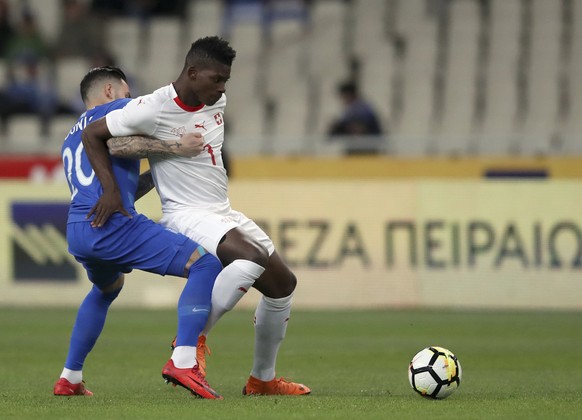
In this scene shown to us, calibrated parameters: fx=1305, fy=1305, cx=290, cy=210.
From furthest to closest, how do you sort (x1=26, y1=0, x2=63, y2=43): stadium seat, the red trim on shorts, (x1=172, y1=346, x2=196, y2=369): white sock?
(x1=26, y1=0, x2=63, y2=43): stadium seat, the red trim on shorts, (x1=172, y1=346, x2=196, y2=369): white sock

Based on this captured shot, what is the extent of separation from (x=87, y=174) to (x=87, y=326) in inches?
34.8

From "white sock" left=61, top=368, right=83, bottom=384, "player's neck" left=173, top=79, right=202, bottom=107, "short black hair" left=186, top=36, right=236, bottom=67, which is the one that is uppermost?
"short black hair" left=186, top=36, right=236, bottom=67

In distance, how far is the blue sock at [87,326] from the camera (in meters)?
7.41

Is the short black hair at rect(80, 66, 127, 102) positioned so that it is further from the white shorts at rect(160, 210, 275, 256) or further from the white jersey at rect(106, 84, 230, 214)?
the white shorts at rect(160, 210, 275, 256)

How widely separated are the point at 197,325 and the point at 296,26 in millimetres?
13476

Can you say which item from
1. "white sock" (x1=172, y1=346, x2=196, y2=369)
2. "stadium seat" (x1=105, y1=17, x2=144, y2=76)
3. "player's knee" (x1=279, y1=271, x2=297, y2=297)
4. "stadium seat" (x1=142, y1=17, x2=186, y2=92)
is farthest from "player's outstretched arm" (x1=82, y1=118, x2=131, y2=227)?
"stadium seat" (x1=105, y1=17, x2=144, y2=76)

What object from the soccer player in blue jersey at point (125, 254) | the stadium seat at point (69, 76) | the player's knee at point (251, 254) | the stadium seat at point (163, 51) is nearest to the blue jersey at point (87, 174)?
the soccer player in blue jersey at point (125, 254)

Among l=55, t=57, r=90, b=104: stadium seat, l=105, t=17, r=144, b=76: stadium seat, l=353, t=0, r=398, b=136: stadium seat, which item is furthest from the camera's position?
l=105, t=17, r=144, b=76: stadium seat

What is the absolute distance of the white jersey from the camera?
718cm

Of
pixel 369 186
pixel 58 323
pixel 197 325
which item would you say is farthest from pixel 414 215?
pixel 197 325

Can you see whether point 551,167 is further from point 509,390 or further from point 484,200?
point 509,390

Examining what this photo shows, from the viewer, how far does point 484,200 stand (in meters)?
14.6

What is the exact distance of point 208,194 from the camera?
745cm

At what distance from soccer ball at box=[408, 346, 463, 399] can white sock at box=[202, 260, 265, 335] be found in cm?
102
